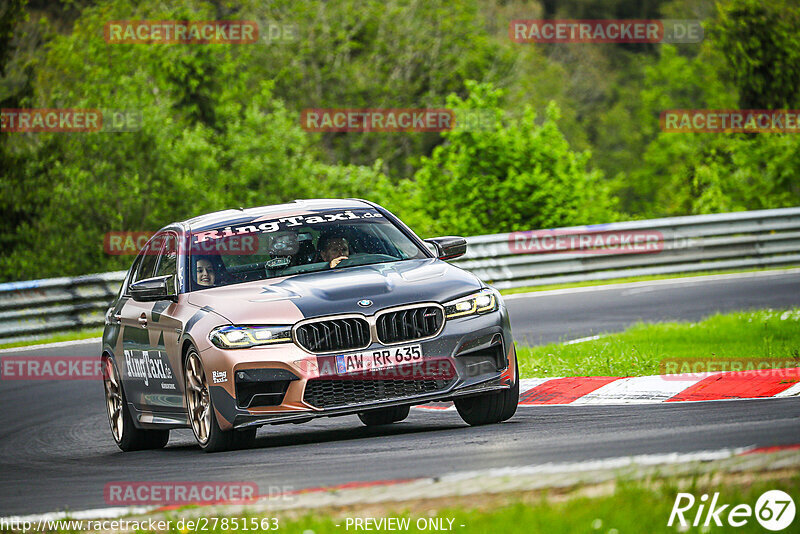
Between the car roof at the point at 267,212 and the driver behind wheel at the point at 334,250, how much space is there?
48 centimetres

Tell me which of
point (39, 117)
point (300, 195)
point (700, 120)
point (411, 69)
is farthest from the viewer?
point (411, 69)

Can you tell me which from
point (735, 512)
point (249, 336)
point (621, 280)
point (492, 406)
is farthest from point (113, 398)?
point (621, 280)

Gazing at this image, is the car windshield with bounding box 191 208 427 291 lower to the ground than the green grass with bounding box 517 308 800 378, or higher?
higher

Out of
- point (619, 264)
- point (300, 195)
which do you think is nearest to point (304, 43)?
point (300, 195)

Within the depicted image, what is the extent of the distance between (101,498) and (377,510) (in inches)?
85.1

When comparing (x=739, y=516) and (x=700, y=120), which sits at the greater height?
(x=739, y=516)

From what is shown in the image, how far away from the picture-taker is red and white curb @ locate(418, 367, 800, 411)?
9203 millimetres

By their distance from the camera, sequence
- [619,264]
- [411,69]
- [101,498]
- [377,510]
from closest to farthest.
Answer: [377,510]
[101,498]
[619,264]
[411,69]

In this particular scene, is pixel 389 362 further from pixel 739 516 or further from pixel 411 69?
pixel 411 69

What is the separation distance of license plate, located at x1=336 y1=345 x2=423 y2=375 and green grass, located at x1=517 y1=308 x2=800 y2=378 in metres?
2.95

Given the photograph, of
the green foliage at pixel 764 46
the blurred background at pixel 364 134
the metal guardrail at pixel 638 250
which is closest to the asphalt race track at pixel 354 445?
the metal guardrail at pixel 638 250

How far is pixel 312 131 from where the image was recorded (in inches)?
1887

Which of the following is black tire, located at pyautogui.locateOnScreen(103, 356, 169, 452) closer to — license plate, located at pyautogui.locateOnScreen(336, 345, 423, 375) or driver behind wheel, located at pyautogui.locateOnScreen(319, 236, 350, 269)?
driver behind wheel, located at pyautogui.locateOnScreen(319, 236, 350, 269)

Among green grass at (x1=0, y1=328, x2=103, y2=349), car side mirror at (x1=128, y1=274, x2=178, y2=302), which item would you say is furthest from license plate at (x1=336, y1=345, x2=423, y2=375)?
green grass at (x1=0, y1=328, x2=103, y2=349)
